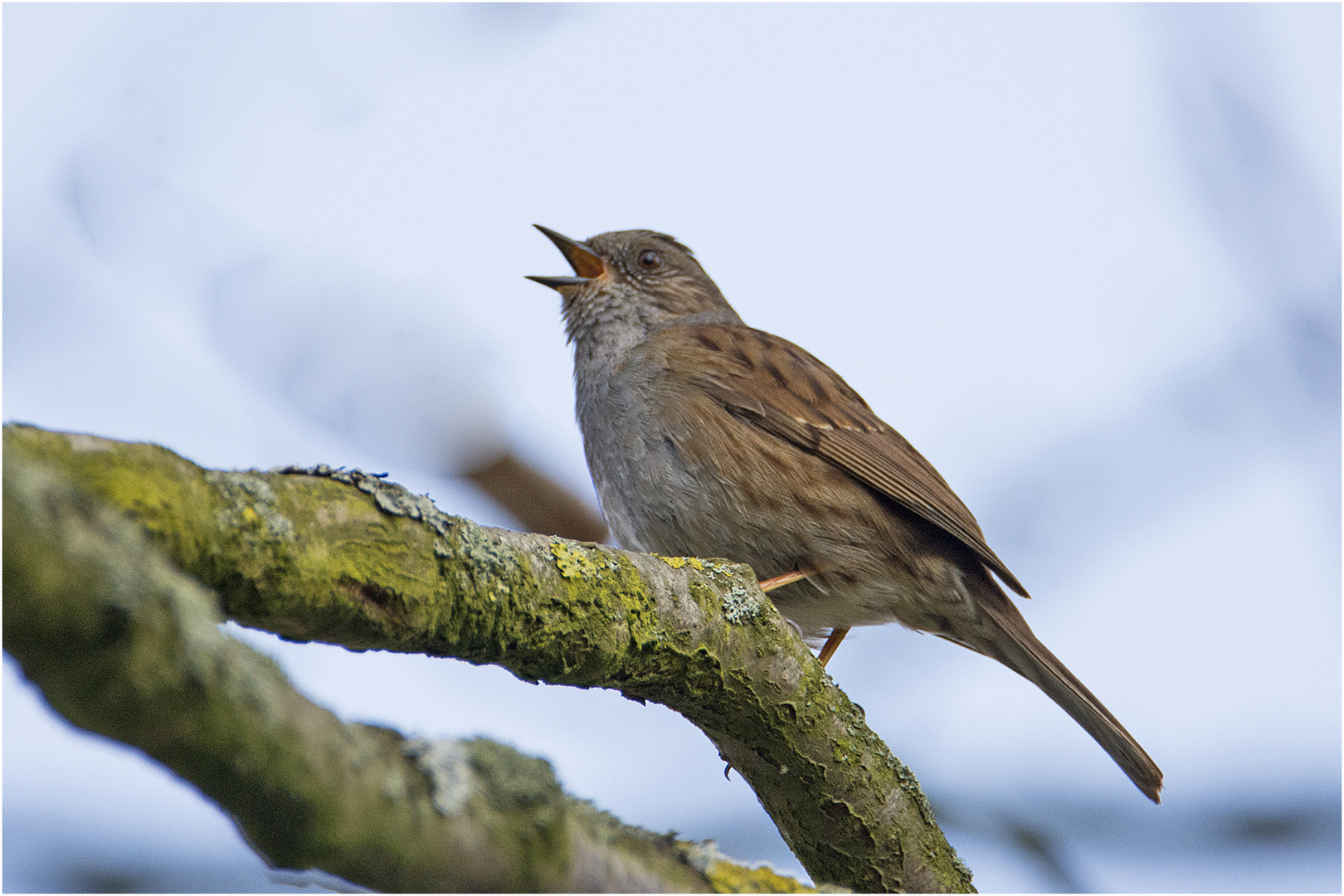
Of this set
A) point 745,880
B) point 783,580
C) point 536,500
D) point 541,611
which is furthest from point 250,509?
point 536,500

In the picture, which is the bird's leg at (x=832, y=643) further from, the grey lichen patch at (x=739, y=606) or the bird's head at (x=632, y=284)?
the grey lichen patch at (x=739, y=606)

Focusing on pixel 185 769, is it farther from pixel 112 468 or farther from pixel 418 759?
pixel 112 468

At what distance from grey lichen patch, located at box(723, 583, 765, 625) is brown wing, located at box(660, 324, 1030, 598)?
6.71ft

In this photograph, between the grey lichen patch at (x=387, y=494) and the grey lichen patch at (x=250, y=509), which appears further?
the grey lichen patch at (x=387, y=494)

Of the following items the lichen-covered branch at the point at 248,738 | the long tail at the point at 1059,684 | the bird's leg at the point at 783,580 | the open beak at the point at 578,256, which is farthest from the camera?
the open beak at the point at 578,256

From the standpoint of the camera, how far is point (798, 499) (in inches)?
186

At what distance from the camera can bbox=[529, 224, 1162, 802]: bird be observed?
15.1 ft

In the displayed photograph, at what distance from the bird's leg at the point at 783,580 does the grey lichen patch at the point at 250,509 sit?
2.71 metres

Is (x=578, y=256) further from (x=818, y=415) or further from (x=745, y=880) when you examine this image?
(x=745, y=880)

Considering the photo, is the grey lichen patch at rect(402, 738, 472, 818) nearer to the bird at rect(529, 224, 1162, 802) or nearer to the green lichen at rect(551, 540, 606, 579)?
the green lichen at rect(551, 540, 606, 579)

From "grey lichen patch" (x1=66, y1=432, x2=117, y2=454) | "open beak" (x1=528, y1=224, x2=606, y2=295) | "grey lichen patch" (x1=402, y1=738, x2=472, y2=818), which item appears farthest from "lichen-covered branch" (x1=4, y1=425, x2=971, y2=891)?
"open beak" (x1=528, y1=224, x2=606, y2=295)

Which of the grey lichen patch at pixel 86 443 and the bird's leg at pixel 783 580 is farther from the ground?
the bird's leg at pixel 783 580

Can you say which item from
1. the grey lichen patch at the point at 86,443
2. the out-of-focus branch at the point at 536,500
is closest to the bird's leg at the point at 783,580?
the out-of-focus branch at the point at 536,500

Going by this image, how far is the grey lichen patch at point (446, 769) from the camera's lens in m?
1.59
